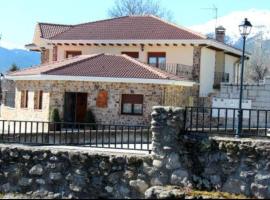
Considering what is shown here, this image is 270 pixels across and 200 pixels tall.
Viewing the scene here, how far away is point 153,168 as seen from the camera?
38.9 ft

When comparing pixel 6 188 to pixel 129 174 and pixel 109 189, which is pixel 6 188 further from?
pixel 129 174

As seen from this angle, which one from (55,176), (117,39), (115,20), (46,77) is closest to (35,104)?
(46,77)

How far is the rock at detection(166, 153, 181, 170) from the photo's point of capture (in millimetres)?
11578

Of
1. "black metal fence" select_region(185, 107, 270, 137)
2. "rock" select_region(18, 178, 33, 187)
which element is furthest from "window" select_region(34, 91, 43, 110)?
"rock" select_region(18, 178, 33, 187)

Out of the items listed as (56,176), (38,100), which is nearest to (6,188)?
(56,176)

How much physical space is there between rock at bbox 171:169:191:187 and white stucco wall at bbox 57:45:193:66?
21429 millimetres

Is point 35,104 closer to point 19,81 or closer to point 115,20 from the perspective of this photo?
point 19,81

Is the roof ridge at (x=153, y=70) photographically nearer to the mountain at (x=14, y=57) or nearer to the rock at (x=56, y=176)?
the rock at (x=56, y=176)

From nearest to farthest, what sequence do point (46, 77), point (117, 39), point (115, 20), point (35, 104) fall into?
1. point (46, 77)
2. point (35, 104)
3. point (117, 39)
4. point (115, 20)

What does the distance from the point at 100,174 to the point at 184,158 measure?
6.19ft

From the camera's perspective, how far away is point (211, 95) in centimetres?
3316

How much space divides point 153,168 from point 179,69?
817 inches

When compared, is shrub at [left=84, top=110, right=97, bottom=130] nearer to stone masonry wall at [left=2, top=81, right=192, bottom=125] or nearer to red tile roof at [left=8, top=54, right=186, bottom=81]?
stone masonry wall at [left=2, top=81, right=192, bottom=125]

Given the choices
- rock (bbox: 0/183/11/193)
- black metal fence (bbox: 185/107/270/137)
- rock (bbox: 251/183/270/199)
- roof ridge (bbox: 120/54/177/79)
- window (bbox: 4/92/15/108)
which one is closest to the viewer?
rock (bbox: 251/183/270/199)
